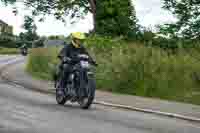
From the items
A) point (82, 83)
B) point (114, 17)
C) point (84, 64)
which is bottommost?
point (82, 83)

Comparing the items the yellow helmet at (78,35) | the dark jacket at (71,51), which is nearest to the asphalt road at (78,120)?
the dark jacket at (71,51)

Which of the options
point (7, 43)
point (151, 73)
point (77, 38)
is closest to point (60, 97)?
point (77, 38)

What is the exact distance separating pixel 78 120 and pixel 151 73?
886 cm

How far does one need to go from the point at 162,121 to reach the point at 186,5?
23228mm

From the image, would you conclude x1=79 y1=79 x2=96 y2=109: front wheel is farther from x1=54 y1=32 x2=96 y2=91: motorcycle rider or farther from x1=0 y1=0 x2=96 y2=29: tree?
x1=0 y1=0 x2=96 y2=29: tree

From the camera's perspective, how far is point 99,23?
48.7 m

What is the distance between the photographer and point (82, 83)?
50.2 ft

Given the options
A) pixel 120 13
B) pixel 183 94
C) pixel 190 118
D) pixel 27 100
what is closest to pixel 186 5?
pixel 120 13

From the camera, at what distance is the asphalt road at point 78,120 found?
11055 millimetres

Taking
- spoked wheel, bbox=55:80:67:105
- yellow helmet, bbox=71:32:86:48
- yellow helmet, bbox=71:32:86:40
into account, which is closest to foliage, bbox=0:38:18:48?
spoked wheel, bbox=55:80:67:105

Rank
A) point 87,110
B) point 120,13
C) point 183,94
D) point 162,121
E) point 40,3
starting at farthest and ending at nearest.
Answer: point 40,3, point 120,13, point 183,94, point 87,110, point 162,121

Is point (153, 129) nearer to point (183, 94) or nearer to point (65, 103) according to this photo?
point (65, 103)

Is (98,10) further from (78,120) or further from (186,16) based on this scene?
(78,120)

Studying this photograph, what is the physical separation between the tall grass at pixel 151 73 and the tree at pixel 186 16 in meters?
8.71
